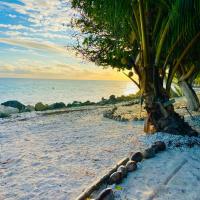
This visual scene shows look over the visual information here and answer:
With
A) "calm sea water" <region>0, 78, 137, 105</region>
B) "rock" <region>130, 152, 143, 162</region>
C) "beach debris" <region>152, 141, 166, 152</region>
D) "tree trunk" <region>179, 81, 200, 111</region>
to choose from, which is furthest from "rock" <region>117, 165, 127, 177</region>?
"calm sea water" <region>0, 78, 137, 105</region>

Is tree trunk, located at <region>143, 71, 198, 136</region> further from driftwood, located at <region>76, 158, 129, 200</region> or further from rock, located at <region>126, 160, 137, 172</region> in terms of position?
driftwood, located at <region>76, 158, 129, 200</region>

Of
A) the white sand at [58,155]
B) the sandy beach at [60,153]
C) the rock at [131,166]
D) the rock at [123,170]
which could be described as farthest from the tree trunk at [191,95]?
the rock at [123,170]

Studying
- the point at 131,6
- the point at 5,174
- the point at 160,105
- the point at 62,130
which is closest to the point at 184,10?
the point at 131,6

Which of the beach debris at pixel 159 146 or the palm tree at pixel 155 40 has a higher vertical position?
the palm tree at pixel 155 40

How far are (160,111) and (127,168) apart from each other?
3.58 metres

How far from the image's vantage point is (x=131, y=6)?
30.6 feet

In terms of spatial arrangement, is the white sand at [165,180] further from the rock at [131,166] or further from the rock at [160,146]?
the rock at [160,146]

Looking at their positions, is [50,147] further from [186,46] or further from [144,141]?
[186,46]

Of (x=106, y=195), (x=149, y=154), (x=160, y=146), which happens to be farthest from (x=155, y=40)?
(x=106, y=195)

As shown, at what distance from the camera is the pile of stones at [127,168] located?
520 cm

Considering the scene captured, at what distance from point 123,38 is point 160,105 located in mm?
3331

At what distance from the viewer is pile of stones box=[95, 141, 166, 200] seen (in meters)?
5.20

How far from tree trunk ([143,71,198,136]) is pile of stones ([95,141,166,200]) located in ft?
4.71

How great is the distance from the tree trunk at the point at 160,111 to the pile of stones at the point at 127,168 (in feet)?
4.71
